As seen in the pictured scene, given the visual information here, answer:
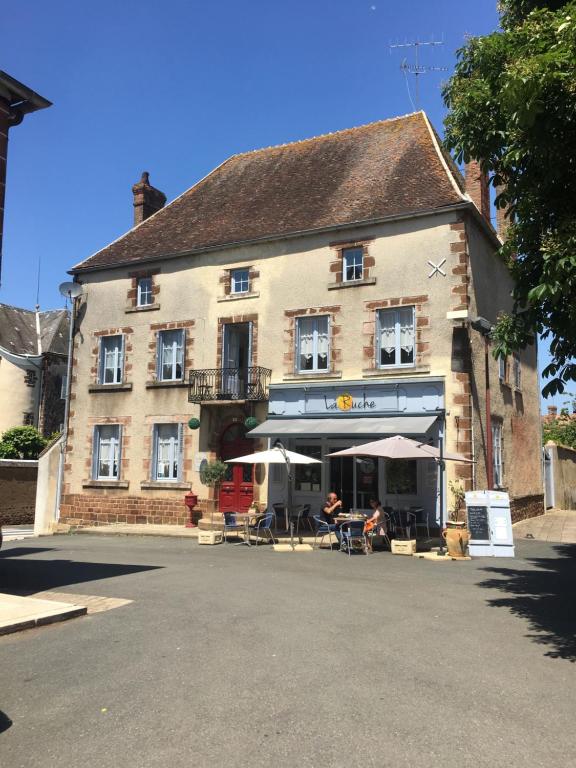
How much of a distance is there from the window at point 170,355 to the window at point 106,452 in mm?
2293

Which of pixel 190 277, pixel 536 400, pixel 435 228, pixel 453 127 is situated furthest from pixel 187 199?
pixel 453 127

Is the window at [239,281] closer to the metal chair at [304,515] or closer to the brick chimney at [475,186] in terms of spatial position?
the metal chair at [304,515]

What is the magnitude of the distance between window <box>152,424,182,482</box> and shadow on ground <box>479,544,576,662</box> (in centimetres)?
1064

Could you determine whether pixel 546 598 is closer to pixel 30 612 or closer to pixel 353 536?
pixel 353 536

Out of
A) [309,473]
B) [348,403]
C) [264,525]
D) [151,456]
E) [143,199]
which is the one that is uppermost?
[143,199]

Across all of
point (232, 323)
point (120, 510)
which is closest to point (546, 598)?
point (232, 323)

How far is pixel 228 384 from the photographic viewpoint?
18875 mm

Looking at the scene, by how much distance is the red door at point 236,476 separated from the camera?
18.7m

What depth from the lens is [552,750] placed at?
4043 mm

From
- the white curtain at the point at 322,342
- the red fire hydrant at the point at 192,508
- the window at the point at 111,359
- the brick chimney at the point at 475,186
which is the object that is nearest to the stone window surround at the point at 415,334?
the white curtain at the point at 322,342

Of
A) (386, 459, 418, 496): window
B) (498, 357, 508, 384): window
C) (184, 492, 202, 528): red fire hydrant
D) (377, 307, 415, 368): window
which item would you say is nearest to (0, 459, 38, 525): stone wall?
(184, 492, 202, 528): red fire hydrant

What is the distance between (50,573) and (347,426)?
25.8 feet

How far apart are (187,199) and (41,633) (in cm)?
1851

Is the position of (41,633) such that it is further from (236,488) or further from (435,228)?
(435,228)
